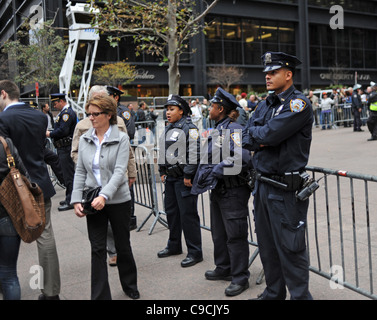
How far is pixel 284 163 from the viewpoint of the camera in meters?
3.44

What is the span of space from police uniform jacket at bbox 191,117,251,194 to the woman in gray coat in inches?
32.7

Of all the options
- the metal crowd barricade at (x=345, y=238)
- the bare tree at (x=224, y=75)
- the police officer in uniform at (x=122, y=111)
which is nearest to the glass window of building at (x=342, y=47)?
the bare tree at (x=224, y=75)

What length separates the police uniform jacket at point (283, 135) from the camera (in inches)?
131

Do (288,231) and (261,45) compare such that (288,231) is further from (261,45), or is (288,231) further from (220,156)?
(261,45)

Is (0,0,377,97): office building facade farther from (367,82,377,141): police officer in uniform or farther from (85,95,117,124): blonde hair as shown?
(85,95,117,124): blonde hair

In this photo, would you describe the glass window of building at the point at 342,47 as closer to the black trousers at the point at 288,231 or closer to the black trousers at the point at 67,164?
the black trousers at the point at 67,164

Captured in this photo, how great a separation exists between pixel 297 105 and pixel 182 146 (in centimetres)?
197

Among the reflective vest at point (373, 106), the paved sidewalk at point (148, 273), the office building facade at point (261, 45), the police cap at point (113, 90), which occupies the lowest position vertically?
the paved sidewalk at point (148, 273)

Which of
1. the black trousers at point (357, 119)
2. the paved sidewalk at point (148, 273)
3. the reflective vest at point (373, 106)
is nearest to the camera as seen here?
the paved sidewalk at point (148, 273)

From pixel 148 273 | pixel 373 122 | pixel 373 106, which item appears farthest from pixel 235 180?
pixel 373 122

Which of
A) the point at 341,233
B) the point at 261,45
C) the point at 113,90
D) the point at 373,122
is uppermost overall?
the point at 261,45

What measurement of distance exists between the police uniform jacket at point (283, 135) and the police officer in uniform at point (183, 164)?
4.56 ft

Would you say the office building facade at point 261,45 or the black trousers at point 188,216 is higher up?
the office building facade at point 261,45
